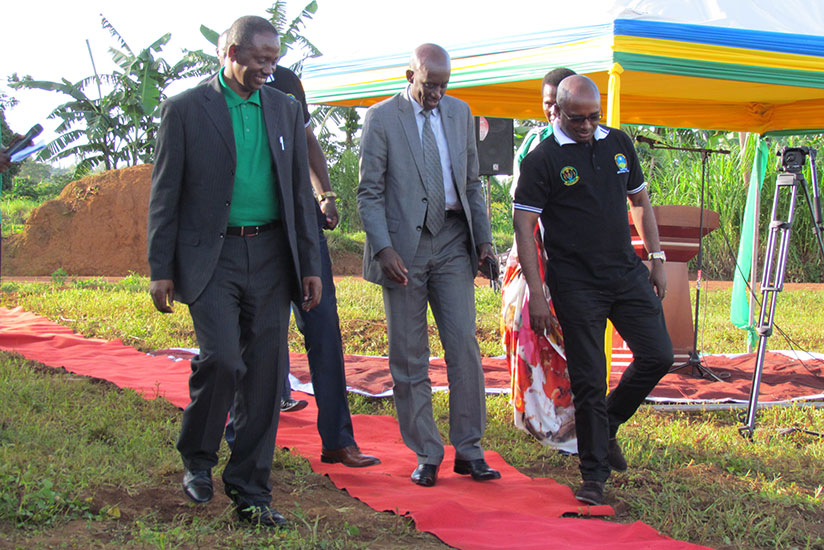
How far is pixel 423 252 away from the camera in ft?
13.2

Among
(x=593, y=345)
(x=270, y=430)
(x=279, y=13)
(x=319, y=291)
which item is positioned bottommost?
(x=270, y=430)

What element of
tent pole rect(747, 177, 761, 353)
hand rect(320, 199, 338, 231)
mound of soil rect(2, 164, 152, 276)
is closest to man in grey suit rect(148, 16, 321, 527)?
hand rect(320, 199, 338, 231)

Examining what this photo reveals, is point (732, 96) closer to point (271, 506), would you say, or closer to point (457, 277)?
point (457, 277)

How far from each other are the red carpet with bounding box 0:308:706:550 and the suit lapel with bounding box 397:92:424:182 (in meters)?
1.45

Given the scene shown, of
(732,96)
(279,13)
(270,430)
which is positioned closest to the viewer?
(270,430)

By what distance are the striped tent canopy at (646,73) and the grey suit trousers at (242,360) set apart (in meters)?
2.81

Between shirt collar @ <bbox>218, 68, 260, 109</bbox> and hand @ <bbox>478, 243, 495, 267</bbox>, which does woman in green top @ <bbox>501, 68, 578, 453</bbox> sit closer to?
hand @ <bbox>478, 243, 495, 267</bbox>

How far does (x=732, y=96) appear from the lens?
24.5ft

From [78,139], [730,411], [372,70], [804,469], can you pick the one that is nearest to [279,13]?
[78,139]

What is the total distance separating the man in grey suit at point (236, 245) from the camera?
3186 mm

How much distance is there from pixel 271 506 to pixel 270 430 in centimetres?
42

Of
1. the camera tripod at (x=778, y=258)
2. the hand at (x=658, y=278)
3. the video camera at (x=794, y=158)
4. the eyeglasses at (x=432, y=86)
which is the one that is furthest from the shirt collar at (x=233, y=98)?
the video camera at (x=794, y=158)

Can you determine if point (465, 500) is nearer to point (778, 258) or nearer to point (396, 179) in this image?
point (396, 179)

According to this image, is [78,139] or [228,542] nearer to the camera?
[228,542]
